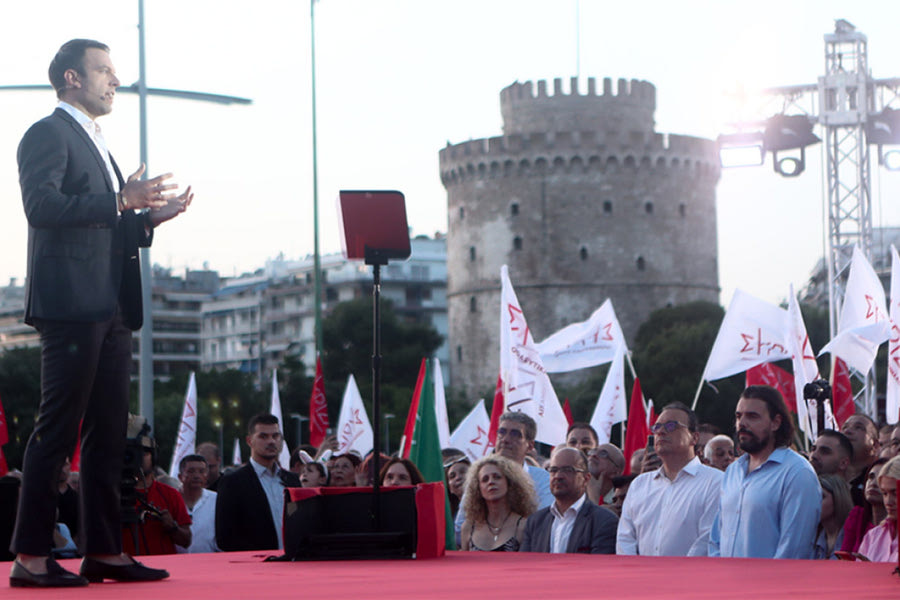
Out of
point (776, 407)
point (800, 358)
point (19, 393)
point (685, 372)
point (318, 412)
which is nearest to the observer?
point (776, 407)

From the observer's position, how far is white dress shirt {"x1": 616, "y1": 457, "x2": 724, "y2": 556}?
6.85 meters

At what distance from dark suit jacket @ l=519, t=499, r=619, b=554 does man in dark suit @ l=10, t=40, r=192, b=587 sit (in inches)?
129

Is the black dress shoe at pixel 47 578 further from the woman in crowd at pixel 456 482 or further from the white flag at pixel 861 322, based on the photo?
the white flag at pixel 861 322

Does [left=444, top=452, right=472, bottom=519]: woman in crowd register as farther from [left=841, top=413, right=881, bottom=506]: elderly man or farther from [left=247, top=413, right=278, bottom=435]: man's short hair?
[left=841, top=413, right=881, bottom=506]: elderly man

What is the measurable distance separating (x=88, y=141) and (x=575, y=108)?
6348 cm

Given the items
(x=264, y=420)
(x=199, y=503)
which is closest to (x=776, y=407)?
(x=264, y=420)

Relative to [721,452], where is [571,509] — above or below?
below

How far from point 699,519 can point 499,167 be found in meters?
59.1

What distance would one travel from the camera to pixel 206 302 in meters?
128

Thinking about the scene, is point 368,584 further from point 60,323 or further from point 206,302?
point 206,302

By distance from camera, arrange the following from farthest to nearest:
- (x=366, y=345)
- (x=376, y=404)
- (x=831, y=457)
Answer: (x=366, y=345)
(x=831, y=457)
(x=376, y=404)

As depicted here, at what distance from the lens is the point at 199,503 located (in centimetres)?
973

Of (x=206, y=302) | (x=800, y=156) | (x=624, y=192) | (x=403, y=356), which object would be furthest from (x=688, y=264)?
(x=206, y=302)

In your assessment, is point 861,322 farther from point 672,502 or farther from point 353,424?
point 672,502
